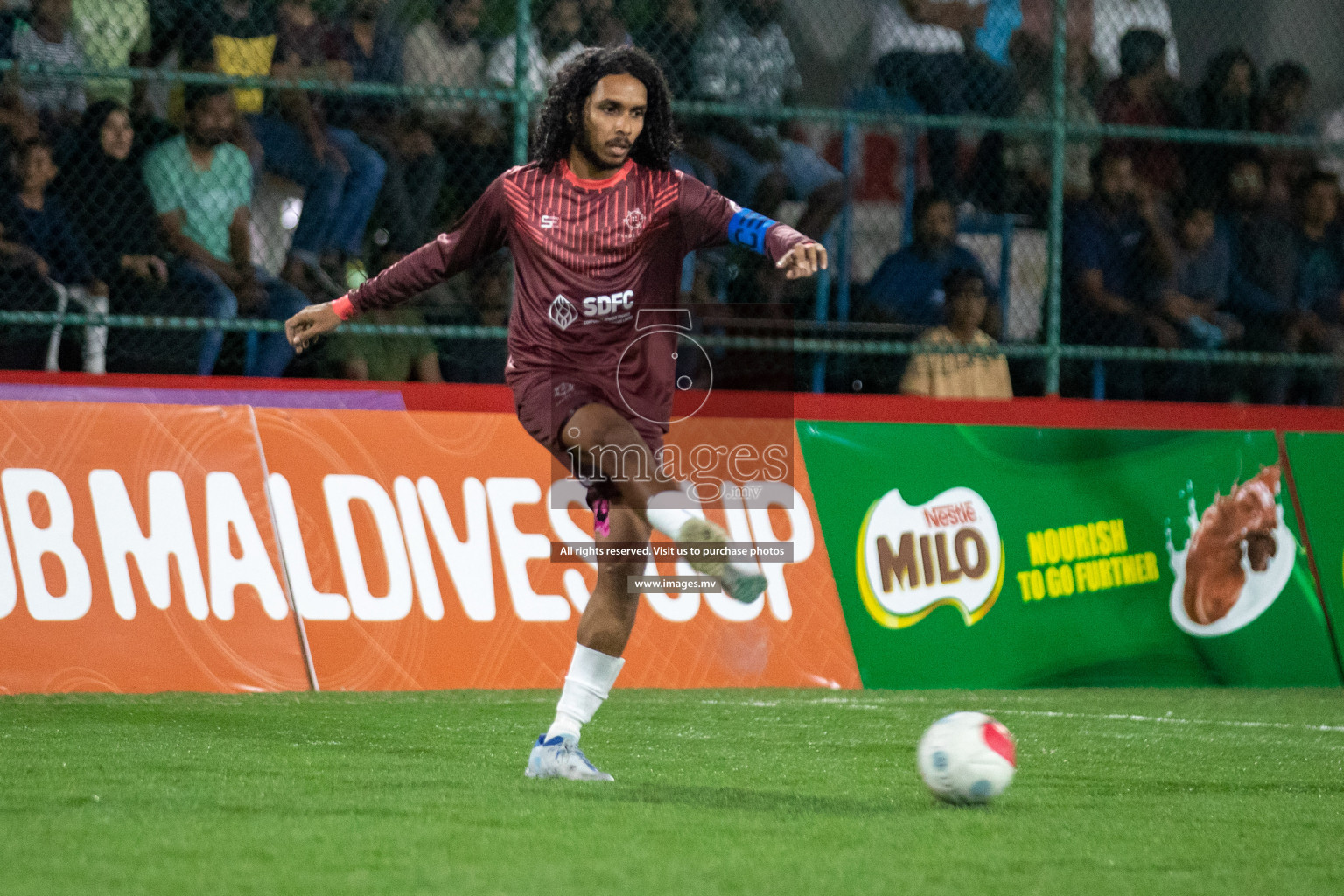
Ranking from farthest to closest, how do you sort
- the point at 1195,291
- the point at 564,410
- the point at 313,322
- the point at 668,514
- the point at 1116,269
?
the point at 1195,291, the point at 1116,269, the point at 313,322, the point at 564,410, the point at 668,514

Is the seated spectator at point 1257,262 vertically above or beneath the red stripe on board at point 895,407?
above

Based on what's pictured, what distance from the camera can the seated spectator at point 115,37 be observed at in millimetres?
8742

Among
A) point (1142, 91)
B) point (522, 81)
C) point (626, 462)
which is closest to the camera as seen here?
point (626, 462)

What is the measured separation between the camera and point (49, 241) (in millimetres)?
8469

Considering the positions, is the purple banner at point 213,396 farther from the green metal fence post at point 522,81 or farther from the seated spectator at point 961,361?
the seated spectator at point 961,361

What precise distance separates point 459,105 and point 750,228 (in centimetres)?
439

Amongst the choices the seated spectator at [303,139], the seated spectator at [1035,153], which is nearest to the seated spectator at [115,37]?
the seated spectator at [303,139]

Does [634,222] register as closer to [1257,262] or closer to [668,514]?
[668,514]

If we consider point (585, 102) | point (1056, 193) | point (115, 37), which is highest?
point (115, 37)

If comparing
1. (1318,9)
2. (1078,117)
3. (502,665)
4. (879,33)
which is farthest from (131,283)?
(1318,9)

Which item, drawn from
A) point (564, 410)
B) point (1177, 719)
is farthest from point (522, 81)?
point (1177, 719)

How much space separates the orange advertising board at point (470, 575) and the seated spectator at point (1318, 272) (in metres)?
4.26

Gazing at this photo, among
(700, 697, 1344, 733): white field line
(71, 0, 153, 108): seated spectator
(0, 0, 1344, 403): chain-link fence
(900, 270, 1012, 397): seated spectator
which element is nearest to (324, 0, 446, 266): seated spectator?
(0, 0, 1344, 403): chain-link fence

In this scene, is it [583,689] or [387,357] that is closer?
[583,689]
